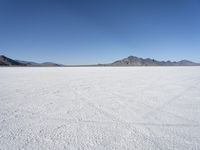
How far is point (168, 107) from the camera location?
4301 millimetres

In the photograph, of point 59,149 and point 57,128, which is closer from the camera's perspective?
point 59,149

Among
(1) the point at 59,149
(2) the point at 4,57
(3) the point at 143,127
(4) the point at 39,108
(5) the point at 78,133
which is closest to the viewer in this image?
(1) the point at 59,149

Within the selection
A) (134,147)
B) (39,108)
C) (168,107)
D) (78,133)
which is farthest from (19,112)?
(168,107)

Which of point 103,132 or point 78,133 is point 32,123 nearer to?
point 78,133

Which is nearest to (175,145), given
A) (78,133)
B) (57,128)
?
(78,133)

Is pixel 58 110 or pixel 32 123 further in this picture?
pixel 58 110

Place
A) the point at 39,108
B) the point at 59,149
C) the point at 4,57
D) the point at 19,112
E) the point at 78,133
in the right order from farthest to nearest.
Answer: the point at 4,57, the point at 39,108, the point at 19,112, the point at 78,133, the point at 59,149

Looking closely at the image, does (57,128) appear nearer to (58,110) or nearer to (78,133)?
(78,133)

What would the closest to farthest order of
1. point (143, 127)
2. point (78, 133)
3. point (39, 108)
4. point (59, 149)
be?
point (59, 149) < point (78, 133) < point (143, 127) < point (39, 108)

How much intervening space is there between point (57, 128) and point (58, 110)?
108 centimetres

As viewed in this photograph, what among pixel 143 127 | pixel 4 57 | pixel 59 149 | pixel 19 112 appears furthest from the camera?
pixel 4 57

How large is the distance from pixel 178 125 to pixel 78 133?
192 centimetres

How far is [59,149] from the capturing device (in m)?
2.31

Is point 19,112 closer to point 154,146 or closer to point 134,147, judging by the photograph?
point 134,147
